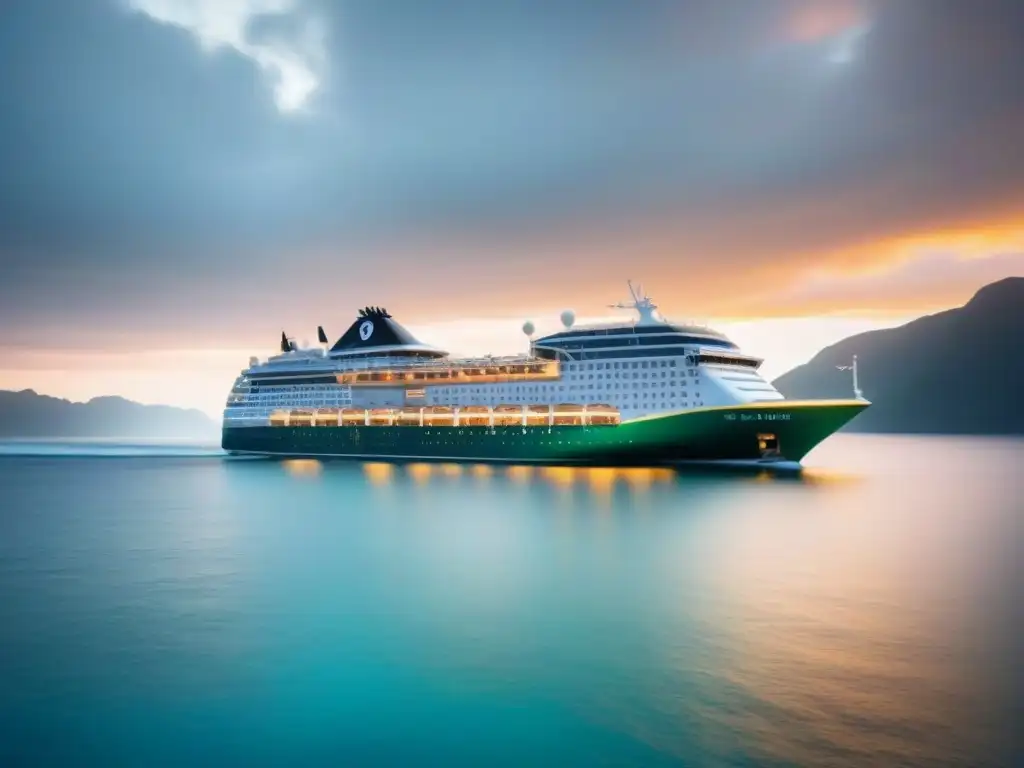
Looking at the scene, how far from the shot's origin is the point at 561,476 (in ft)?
169

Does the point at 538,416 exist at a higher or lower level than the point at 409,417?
lower

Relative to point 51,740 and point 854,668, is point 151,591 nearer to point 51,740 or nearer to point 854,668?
point 51,740

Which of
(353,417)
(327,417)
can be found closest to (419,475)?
(353,417)

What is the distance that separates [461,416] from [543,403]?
8.64 metres

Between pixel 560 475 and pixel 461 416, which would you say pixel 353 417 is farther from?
pixel 560 475

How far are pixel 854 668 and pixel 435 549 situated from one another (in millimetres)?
15226

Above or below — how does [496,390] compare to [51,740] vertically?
above

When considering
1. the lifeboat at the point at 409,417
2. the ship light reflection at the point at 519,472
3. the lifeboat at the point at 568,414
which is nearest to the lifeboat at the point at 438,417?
the lifeboat at the point at 409,417

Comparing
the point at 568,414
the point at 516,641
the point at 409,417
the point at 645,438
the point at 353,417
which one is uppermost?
the point at 353,417

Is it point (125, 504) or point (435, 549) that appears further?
point (125, 504)

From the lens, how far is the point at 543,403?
59625 millimetres

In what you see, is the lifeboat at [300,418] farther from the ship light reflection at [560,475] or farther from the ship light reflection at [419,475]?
the ship light reflection at [560,475]

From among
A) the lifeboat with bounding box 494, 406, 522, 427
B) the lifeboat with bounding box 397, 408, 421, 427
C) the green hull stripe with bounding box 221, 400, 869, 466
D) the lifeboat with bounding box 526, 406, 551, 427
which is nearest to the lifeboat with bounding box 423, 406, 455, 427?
the green hull stripe with bounding box 221, 400, 869, 466

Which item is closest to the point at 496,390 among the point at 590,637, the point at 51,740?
the point at 590,637
